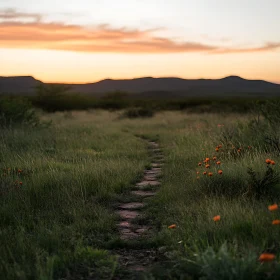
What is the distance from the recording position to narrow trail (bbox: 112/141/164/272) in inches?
160

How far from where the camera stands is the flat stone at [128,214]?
18.3 feet

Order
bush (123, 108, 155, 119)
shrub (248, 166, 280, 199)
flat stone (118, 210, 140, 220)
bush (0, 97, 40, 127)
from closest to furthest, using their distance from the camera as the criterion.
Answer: shrub (248, 166, 280, 199) → flat stone (118, 210, 140, 220) → bush (0, 97, 40, 127) → bush (123, 108, 155, 119)

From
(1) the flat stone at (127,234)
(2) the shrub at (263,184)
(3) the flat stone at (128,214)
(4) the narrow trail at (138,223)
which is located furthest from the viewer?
(3) the flat stone at (128,214)

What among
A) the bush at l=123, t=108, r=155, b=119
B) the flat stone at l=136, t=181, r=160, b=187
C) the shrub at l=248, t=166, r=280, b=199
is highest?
the bush at l=123, t=108, r=155, b=119

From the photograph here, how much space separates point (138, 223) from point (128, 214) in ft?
1.40

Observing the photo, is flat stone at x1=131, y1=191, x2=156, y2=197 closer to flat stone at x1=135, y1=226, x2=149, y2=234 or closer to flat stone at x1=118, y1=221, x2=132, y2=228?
flat stone at x1=118, y1=221, x2=132, y2=228

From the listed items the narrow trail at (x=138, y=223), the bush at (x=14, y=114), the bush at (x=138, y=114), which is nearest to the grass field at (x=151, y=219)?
the narrow trail at (x=138, y=223)

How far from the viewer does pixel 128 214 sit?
5738 mm

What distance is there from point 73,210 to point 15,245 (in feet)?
4.32

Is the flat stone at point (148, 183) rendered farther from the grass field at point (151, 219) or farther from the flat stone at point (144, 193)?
the flat stone at point (144, 193)

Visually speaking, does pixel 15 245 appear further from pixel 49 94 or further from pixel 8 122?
pixel 49 94

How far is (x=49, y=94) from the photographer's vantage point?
45844 mm

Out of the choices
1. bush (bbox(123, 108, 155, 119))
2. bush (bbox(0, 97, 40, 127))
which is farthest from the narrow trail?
bush (bbox(123, 108, 155, 119))

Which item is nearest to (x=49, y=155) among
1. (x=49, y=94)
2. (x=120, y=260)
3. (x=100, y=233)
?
(x=100, y=233)
